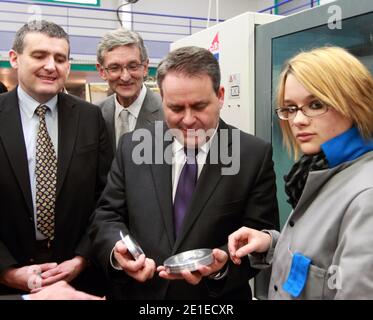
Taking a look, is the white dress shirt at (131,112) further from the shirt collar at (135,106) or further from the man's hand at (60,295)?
the man's hand at (60,295)

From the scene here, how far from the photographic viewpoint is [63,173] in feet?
4.89

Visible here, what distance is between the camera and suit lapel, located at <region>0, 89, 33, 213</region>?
4.67 feet

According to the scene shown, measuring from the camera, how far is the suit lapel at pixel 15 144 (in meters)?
1.42

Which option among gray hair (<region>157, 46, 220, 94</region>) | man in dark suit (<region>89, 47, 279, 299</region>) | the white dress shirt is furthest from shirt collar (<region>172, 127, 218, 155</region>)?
the white dress shirt

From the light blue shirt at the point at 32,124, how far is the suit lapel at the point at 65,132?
0.9 inches

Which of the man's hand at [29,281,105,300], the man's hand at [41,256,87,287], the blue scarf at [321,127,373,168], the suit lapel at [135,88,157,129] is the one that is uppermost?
the suit lapel at [135,88,157,129]

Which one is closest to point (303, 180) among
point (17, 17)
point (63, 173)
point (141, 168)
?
point (141, 168)

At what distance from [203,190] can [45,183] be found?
626mm

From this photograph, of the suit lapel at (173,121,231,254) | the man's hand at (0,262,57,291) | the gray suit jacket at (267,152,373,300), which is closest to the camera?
the gray suit jacket at (267,152,373,300)

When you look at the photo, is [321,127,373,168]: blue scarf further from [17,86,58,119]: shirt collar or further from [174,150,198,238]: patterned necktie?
[17,86,58,119]: shirt collar

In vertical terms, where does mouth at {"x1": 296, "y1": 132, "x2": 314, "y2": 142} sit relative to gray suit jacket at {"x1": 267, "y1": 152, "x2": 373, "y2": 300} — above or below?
above

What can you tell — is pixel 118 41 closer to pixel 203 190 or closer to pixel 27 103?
pixel 27 103

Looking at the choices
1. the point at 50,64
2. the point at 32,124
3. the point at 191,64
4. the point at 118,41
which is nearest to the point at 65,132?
the point at 32,124
